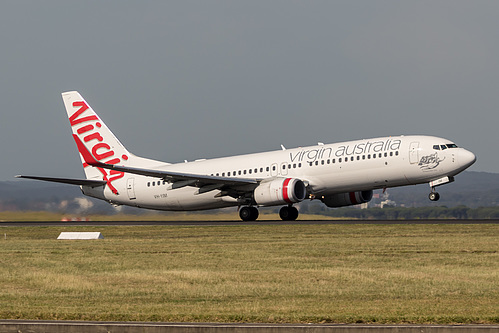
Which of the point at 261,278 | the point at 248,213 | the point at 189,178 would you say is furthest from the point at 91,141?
the point at 261,278

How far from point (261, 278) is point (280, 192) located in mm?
24249

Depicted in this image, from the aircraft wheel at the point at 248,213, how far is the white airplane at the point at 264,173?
6cm

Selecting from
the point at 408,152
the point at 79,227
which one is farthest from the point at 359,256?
the point at 79,227

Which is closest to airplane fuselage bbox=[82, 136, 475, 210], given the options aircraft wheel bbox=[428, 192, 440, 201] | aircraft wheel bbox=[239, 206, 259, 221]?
aircraft wheel bbox=[239, 206, 259, 221]

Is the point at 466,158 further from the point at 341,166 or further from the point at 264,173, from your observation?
the point at 264,173

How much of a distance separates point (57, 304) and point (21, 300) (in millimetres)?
1046

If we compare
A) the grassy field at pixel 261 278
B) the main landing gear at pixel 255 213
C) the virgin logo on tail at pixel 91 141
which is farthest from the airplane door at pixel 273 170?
the grassy field at pixel 261 278

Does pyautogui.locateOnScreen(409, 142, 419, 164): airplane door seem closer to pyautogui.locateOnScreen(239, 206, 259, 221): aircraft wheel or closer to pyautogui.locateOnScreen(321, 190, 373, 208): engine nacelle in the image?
pyautogui.locateOnScreen(321, 190, 373, 208): engine nacelle

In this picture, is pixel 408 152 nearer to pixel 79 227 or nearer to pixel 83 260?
pixel 79 227

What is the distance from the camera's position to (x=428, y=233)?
3366 centimetres

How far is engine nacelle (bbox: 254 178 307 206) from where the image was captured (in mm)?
43688

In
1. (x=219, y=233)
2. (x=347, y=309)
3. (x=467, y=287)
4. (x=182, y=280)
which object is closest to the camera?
(x=347, y=309)

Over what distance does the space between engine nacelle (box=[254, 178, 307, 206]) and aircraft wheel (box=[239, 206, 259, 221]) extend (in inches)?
95.6

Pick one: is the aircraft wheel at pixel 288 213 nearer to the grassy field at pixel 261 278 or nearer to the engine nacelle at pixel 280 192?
the engine nacelle at pixel 280 192
